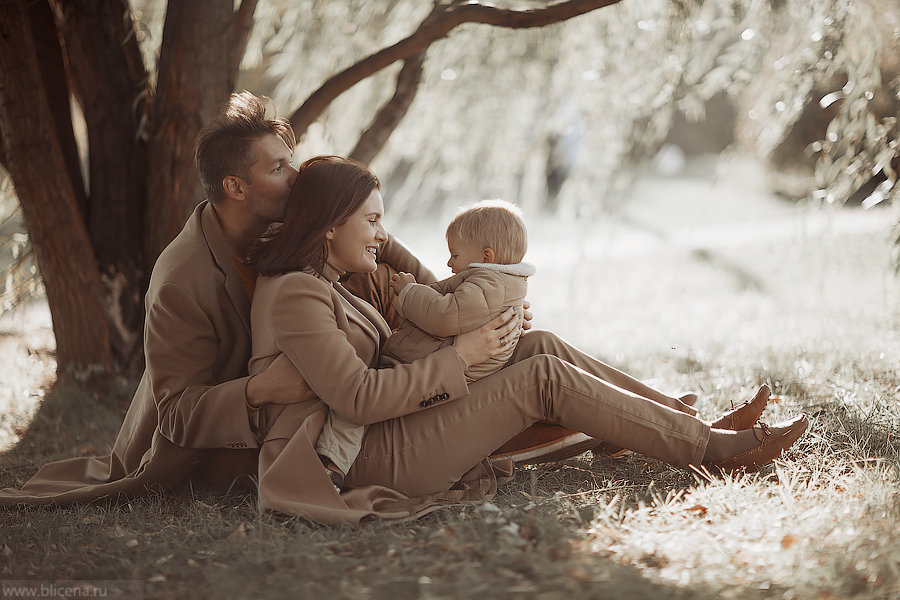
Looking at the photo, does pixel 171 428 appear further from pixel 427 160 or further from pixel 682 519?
pixel 427 160

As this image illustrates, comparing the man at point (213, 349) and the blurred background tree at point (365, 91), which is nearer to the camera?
the man at point (213, 349)

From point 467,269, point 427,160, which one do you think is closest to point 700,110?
point 427,160

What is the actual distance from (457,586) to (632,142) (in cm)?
483

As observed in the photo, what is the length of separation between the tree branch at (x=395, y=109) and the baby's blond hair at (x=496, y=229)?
6.41ft

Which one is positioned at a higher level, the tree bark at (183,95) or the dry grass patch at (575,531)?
the tree bark at (183,95)

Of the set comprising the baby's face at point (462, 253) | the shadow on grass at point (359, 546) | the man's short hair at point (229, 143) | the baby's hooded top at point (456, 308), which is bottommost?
the shadow on grass at point (359, 546)

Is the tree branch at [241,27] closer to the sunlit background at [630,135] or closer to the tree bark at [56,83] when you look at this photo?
the sunlit background at [630,135]

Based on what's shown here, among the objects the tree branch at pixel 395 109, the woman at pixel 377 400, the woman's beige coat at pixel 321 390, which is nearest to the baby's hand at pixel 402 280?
the woman at pixel 377 400

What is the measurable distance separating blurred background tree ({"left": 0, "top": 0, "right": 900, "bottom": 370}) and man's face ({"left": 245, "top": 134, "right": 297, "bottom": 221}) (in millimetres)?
1244

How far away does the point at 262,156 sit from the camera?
298cm

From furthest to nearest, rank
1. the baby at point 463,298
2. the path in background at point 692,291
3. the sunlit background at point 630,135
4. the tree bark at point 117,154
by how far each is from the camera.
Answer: the path in background at point 692,291, the sunlit background at point 630,135, the tree bark at point 117,154, the baby at point 463,298

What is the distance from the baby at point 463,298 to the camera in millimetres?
2754

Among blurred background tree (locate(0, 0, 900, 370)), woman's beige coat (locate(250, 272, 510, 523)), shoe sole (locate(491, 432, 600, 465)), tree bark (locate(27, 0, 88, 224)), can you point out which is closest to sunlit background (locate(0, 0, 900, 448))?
blurred background tree (locate(0, 0, 900, 370))

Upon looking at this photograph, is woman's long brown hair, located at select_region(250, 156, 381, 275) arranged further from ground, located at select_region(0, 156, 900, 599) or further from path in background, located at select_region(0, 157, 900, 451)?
path in background, located at select_region(0, 157, 900, 451)
